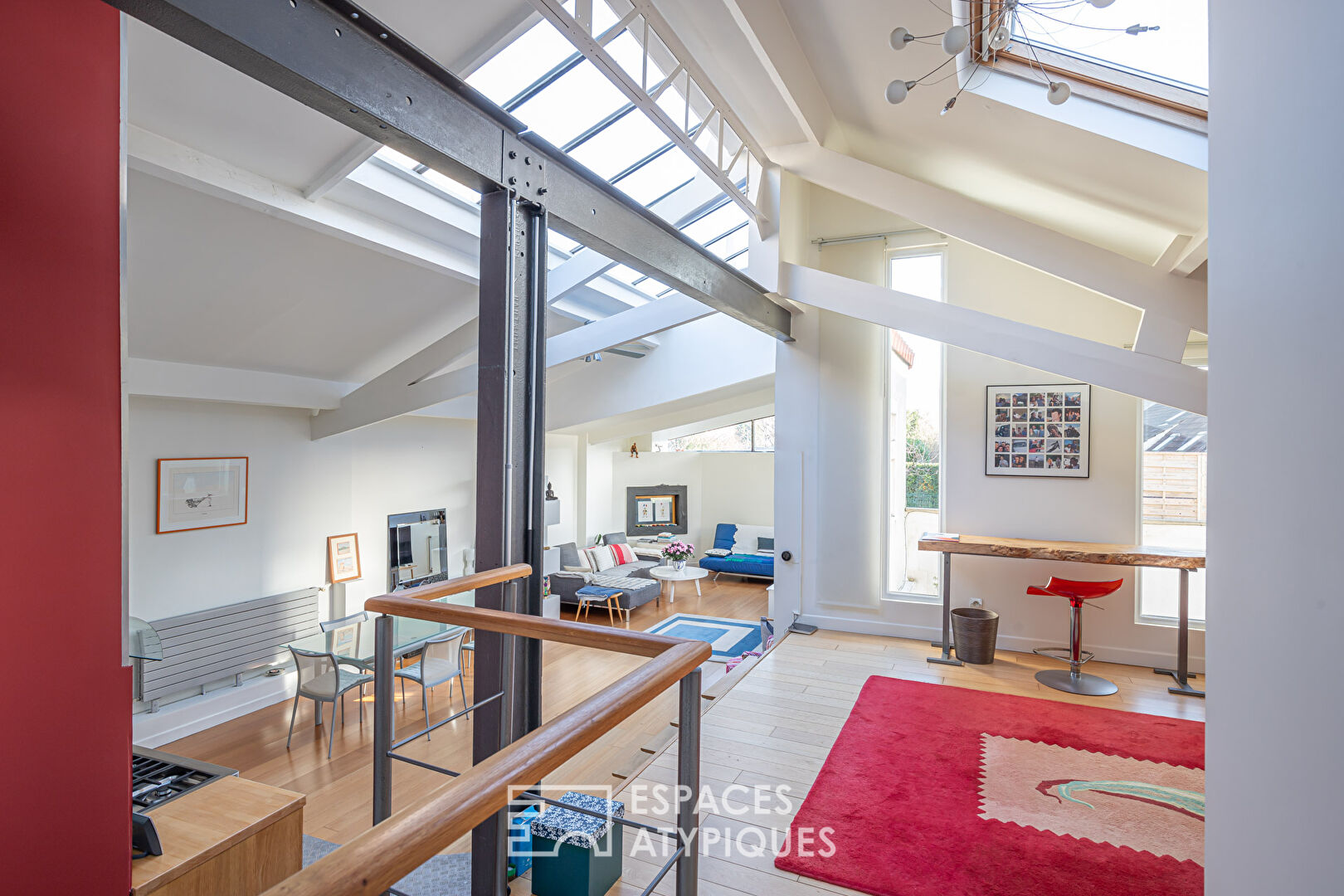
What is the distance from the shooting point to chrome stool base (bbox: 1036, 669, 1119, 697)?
4.43 meters

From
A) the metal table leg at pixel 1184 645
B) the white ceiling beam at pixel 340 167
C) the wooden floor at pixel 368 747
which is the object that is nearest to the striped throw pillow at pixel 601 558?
the wooden floor at pixel 368 747

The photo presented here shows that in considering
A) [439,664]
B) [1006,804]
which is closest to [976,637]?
[1006,804]

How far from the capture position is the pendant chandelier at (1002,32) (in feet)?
7.27

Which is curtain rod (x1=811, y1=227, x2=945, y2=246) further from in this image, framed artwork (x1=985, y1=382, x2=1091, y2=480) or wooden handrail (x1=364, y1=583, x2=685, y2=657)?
wooden handrail (x1=364, y1=583, x2=685, y2=657)

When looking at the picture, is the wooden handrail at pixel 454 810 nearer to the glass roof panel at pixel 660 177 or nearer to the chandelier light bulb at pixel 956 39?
the chandelier light bulb at pixel 956 39

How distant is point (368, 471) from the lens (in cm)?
767

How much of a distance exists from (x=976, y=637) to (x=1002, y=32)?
4020 millimetres

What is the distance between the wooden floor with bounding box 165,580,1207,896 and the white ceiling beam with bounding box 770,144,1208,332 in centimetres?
251

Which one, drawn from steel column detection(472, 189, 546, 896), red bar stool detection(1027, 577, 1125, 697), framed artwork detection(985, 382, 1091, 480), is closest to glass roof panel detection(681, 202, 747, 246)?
framed artwork detection(985, 382, 1091, 480)

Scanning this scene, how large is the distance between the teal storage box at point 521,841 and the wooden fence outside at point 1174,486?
5.01 metres

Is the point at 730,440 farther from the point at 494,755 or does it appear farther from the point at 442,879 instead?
the point at 494,755

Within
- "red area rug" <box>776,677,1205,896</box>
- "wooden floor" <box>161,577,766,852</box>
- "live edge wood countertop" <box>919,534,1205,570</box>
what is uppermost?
"live edge wood countertop" <box>919,534,1205,570</box>
